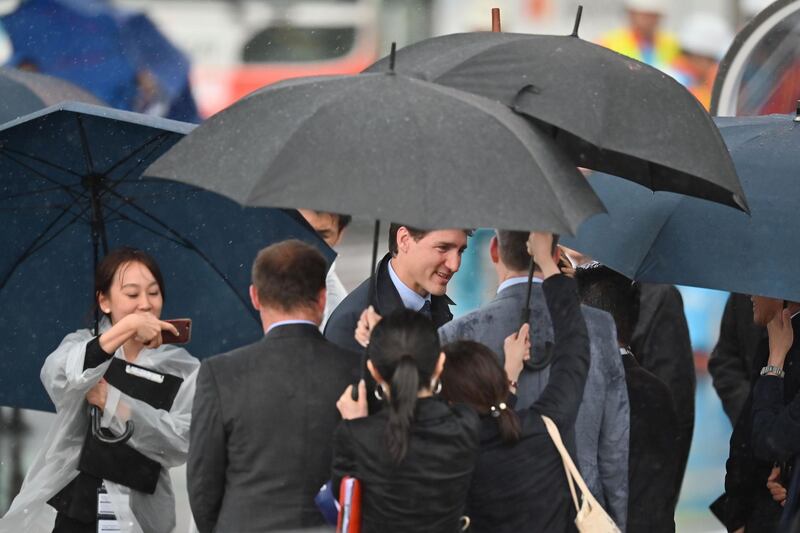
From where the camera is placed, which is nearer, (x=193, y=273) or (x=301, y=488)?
(x=301, y=488)

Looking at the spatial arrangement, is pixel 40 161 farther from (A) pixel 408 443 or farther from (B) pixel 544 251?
(A) pixel 408 443

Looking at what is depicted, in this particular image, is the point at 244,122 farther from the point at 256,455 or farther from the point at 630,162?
the point at 630,162

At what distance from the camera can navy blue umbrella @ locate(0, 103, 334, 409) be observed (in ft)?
16.7

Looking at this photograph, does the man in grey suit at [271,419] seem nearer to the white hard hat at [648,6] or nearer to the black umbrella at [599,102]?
the black umbrella at [599,102]

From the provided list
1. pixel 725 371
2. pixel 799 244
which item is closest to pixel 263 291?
pixel 799 244

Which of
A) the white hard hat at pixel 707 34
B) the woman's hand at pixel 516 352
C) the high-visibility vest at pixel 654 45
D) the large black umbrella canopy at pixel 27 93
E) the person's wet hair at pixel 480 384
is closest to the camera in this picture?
the person's wet hair at pixel 480 384

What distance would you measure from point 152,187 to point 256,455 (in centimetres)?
127

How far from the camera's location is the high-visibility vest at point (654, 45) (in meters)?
10.5

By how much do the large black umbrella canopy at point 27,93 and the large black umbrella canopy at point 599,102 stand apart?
277 cm

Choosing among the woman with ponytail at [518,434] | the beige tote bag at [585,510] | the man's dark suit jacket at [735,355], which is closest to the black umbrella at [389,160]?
the woman with ponytail at [518,434]

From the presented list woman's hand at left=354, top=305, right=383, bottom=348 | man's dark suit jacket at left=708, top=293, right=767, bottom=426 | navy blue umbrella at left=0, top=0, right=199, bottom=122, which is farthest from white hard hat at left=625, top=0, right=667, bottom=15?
woman's hand at left=354, top=305, right=383, bottom=348

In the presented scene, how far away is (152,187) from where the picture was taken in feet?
17.1

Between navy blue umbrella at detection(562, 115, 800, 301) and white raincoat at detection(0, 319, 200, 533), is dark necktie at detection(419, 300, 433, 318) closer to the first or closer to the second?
navy blue umbrella at detection(562, 115, 800, 301)

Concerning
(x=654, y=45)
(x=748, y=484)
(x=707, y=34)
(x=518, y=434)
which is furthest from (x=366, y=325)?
(x=707, y=34)
